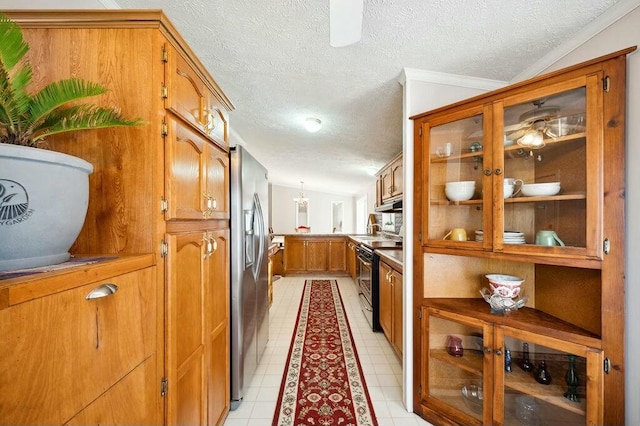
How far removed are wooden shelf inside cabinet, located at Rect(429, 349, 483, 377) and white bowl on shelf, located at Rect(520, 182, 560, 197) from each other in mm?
1038

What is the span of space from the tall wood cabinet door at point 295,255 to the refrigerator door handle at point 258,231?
11.5ft

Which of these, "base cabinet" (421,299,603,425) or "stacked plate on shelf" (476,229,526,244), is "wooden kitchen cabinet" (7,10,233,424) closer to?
"base cabinet" (421,299,603,425)

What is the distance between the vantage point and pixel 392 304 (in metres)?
2.35

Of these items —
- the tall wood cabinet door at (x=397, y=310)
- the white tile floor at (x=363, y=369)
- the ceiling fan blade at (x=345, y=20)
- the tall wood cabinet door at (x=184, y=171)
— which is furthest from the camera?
the tall wood cabinet door at (x=397, y=310)

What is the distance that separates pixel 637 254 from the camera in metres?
1.04

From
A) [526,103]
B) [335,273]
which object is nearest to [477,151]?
[526,103]

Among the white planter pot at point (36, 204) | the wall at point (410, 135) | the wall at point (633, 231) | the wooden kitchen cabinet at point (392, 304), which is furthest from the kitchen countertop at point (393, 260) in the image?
the white planter pot at point (36, 204)

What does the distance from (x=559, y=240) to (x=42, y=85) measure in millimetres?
2311

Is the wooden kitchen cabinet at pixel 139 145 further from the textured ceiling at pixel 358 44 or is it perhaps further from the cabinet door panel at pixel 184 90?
the textured ceiling at pixel 358 44

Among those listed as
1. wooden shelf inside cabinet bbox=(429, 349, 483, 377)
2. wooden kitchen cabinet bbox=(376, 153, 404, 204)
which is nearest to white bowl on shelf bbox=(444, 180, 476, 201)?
wooden shelf inside cabinet bbox=(429, 349, 483, 377)

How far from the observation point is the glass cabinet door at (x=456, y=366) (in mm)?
1469

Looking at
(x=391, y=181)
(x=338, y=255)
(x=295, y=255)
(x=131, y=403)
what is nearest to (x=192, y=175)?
(x=131, y=403)

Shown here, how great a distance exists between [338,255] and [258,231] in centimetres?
385

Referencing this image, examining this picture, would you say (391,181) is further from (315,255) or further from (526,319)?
(315,255)
